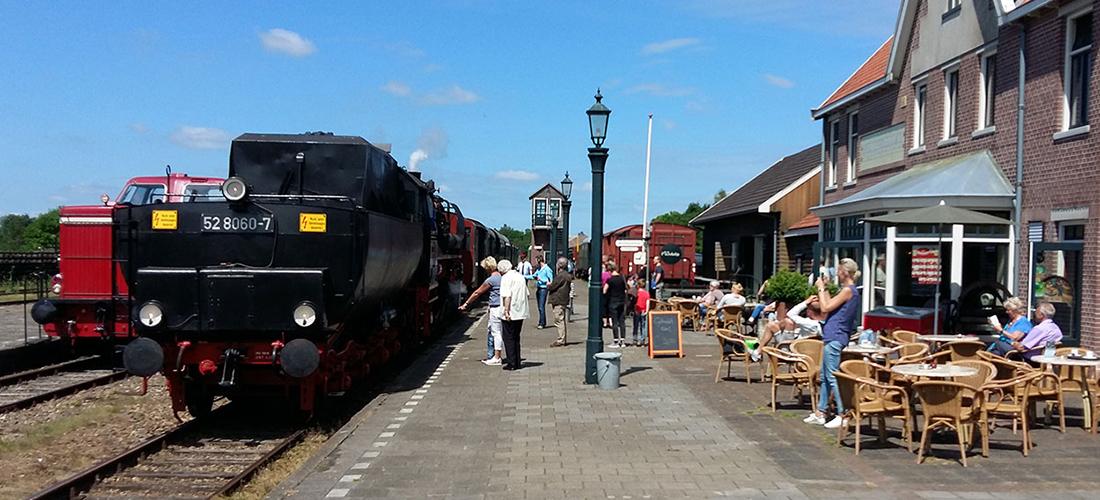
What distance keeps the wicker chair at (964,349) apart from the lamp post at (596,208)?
440 centimetres

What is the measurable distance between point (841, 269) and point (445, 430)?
13.7ft

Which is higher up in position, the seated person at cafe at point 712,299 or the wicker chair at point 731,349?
the seated person at cafe at point 712,299

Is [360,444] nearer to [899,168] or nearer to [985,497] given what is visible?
[985,497]

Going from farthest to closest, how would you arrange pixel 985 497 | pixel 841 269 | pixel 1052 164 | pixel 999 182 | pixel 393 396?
pixel 999 182
pixel 1052 164
pixel 393 396
pixel 841 269
pixel 985 497

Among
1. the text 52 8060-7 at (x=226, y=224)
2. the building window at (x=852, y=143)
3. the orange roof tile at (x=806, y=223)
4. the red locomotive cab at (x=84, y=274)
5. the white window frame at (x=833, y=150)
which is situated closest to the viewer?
the text 52 8060-7 at (x=226, y=224)

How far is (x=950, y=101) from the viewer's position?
17.4 m

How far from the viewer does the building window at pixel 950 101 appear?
1725 cm

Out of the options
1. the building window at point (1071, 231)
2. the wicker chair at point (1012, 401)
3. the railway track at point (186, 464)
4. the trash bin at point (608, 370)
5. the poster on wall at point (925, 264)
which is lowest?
the railway track at point (186, 464)

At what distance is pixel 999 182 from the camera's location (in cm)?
1498

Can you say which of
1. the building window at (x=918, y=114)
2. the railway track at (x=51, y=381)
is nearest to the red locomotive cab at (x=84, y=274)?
the railway track at (x=51, y=381)

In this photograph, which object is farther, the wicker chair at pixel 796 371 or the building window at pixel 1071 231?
the building window at pixel 1071 231

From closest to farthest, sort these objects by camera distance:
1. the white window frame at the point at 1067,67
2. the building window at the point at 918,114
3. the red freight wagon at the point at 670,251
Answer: the white window frame at the point at 1067,67, the building window at the point at 918,114, the red freight wagon at the point at 670,251

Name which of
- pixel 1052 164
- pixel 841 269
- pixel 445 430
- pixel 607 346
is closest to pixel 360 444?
pixel 445 430

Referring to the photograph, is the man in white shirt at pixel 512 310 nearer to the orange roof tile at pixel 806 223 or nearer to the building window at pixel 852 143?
the building window at pixel 852 143
